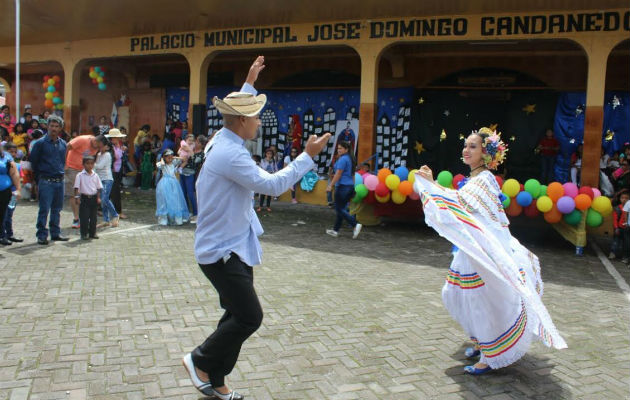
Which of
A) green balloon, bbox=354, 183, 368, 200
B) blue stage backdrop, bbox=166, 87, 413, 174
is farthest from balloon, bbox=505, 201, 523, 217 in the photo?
blue stage backdrop, bbox=166, 87, 413, 174

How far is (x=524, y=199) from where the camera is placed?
355 inches

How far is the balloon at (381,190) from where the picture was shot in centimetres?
1011

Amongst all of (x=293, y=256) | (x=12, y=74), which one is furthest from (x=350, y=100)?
(x=12, y=74)

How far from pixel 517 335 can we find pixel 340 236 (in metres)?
5.94

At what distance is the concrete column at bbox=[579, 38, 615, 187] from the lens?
10.2 m

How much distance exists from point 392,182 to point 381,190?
27 cm

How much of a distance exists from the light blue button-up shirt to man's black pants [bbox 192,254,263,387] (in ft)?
0.24

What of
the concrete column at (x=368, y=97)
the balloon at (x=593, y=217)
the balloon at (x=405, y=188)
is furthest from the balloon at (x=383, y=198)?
the balloon at (x=593, y=217)

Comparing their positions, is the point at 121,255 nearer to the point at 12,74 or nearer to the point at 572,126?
the point at 572,126

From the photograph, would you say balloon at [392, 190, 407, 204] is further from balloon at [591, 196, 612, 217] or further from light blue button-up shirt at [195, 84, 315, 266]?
light blue button-up shirt at [195, 84, 315, 266]

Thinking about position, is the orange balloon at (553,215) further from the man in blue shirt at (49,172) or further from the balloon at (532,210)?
the man in blue shirt at (49,172)

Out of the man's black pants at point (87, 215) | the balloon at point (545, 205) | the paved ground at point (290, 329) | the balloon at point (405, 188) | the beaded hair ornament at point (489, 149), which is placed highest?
the beaded hair ornament at point (489, 149)

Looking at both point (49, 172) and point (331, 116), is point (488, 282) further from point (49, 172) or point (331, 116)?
point (331, 116)

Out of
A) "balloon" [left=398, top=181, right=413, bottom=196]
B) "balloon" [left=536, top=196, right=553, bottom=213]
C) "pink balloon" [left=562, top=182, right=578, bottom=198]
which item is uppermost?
"pink balloon" [left=562, top=182, right=578, bottom=198]
